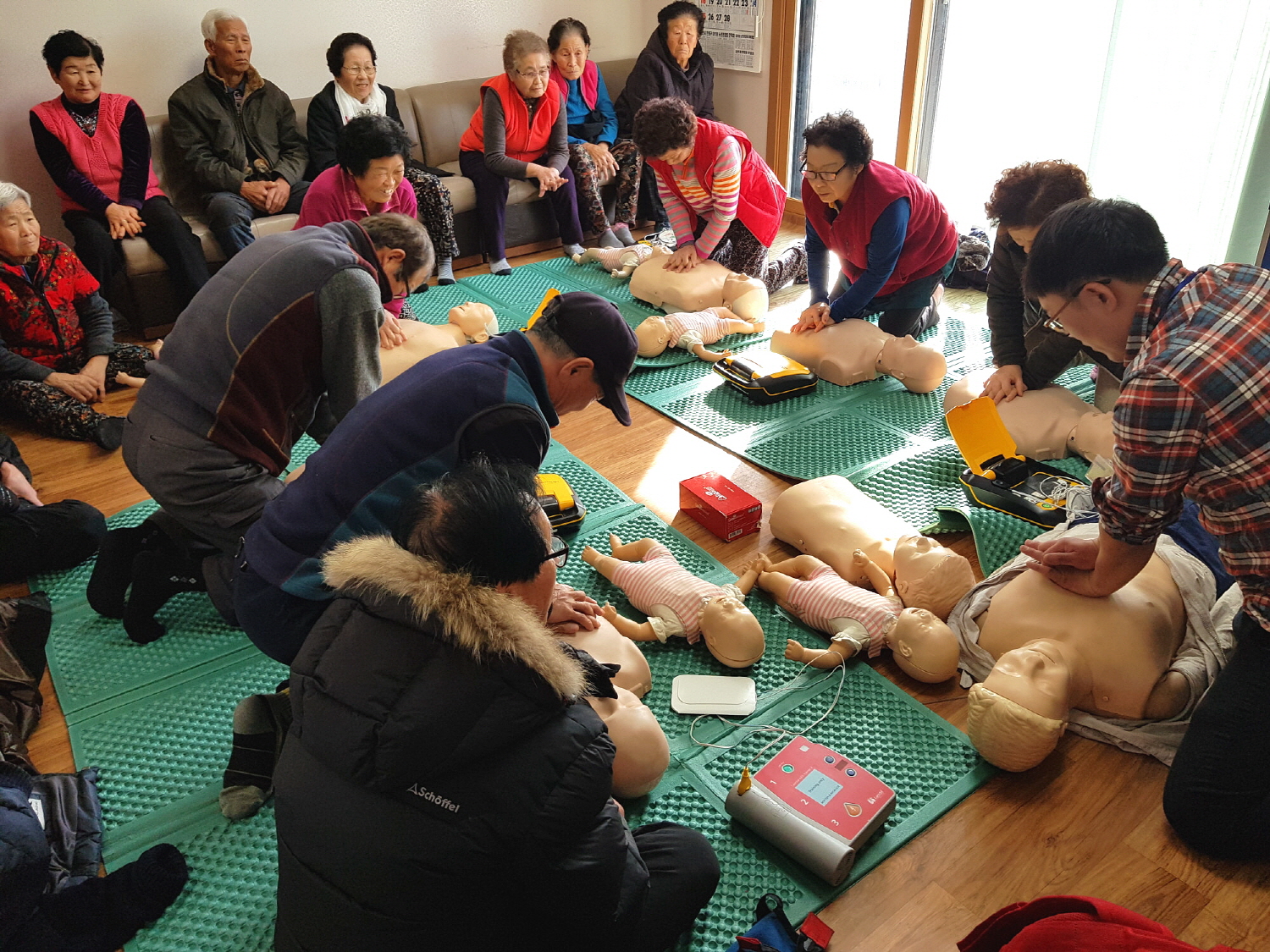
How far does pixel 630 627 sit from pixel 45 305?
238cm

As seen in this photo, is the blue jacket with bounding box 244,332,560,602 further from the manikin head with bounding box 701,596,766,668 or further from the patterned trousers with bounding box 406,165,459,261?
the patterned trousers with bounding box 406,165,459,261

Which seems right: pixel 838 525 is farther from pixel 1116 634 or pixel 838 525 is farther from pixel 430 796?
pixel 430 796

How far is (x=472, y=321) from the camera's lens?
3385mm

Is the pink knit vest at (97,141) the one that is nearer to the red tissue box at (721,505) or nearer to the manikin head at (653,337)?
the manikin head at (653,337)

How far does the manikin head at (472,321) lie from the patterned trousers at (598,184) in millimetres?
1455

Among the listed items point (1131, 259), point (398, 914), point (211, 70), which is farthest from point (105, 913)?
point (211, 70)

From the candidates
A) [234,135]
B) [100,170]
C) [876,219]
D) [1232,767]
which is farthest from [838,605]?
[100,170]

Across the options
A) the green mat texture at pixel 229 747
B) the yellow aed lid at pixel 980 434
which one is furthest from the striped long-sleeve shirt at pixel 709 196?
the green mat texture at pixel 229 747

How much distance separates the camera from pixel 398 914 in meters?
0.98

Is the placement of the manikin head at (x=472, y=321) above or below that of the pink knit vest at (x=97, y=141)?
below

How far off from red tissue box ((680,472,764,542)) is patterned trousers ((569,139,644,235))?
257 centimetres

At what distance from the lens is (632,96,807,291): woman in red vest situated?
3.46 meters

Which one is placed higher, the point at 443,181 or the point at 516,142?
the point at 516,142

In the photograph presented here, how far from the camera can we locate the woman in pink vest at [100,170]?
3660 millimetres
